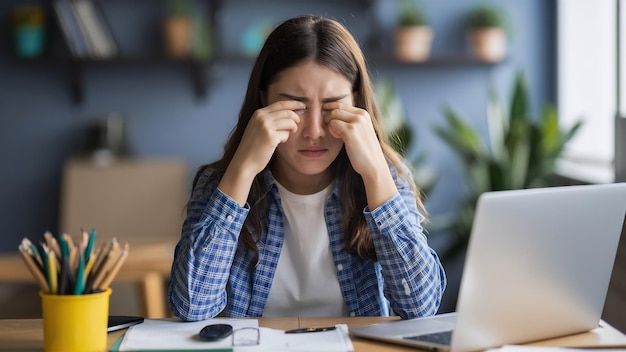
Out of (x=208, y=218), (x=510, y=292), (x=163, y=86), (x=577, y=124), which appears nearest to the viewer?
(x=510, y=292)

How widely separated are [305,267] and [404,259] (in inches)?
10.8

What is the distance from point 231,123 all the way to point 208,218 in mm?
2459

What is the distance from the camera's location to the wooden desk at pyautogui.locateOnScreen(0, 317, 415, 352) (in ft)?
4.13

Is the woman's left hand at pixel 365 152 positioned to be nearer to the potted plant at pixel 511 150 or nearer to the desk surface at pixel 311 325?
the desk surface at pixel 311 325

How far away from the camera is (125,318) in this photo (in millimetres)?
1407

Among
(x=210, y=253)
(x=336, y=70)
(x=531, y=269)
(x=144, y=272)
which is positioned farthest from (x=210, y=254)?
(x=144, y=272)

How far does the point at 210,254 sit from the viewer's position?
1.53 metres

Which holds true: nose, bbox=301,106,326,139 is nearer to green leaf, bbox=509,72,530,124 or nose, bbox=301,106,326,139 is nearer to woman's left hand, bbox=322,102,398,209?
woman's left hand, bbox=322,102,398,209

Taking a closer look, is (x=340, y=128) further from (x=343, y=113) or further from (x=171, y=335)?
(x=171, y=335)

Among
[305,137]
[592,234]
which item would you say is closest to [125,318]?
[305,137]

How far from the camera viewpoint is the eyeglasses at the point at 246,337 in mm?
1253

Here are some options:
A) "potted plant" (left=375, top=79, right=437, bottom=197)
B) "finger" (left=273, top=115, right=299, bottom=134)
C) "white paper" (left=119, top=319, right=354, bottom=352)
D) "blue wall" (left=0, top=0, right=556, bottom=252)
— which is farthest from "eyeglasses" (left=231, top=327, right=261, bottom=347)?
"blue wall" (left=0, top=0, right=556, bottom=252)

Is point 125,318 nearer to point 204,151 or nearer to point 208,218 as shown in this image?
point 208,218

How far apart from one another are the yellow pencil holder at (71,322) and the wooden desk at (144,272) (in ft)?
4.92
